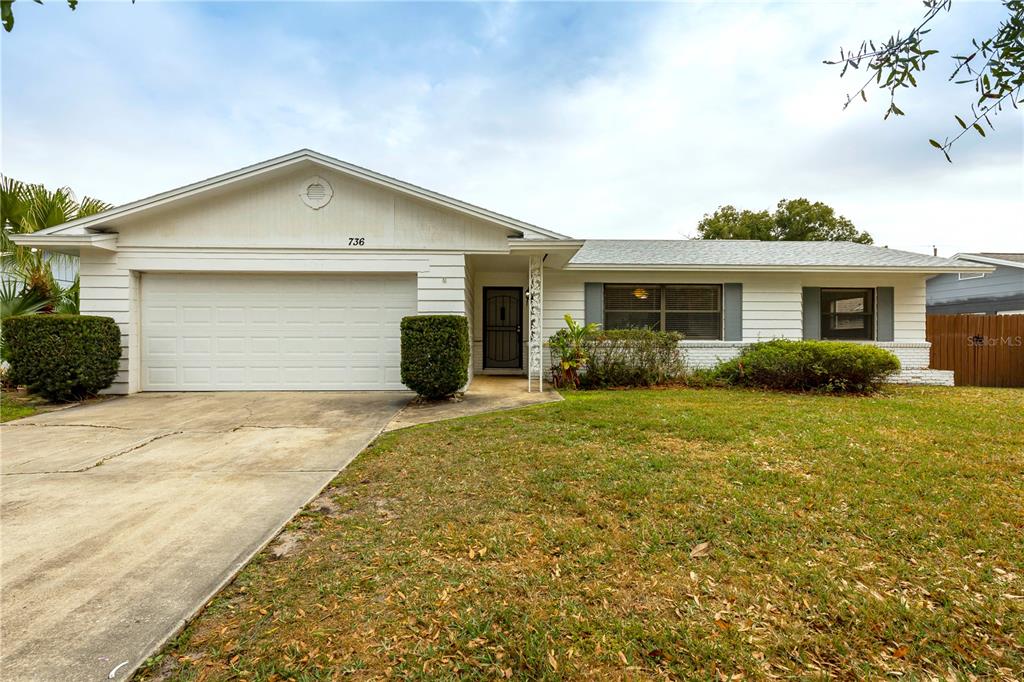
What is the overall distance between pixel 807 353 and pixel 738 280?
2.54 metres

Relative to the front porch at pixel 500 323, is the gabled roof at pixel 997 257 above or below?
above

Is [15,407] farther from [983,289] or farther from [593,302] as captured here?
[983,289]

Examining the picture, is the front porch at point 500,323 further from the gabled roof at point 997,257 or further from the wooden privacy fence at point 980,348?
the gabled roof at point 997,257

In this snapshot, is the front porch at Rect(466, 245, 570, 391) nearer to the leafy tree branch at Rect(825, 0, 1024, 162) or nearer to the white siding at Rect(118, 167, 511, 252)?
the white siding at Rect(118, 167, 511, 252)

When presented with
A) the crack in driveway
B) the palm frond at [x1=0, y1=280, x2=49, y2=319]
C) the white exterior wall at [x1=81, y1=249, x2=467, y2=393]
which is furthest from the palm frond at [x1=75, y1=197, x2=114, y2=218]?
the crack in driveway

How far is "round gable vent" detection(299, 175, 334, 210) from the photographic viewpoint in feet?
28.7

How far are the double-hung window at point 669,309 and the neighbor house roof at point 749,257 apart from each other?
0.69m

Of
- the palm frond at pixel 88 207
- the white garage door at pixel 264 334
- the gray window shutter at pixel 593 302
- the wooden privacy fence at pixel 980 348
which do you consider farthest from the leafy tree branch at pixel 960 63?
the palm frond at pixel 88 207

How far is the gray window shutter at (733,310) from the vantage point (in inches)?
416

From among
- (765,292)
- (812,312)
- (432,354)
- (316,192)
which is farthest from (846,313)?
(316,192)

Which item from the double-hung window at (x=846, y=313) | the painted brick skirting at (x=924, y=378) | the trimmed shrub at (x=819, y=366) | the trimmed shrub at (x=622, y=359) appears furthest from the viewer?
the double-hung window at (x=846, y=313)

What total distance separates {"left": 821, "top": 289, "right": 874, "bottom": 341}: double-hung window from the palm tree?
17054mm

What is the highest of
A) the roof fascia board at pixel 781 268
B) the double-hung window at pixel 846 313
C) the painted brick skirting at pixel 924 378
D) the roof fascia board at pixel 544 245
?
the roof fascia board at pixel 544 245

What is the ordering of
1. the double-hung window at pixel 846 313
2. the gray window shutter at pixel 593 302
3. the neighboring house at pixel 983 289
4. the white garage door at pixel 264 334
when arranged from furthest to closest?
the neighboring house at pixel 983 289 → the double-hung window at pixel 846 313 → the gray window shutter at pixel 593 302 → the white garage door at pixel 264 334
